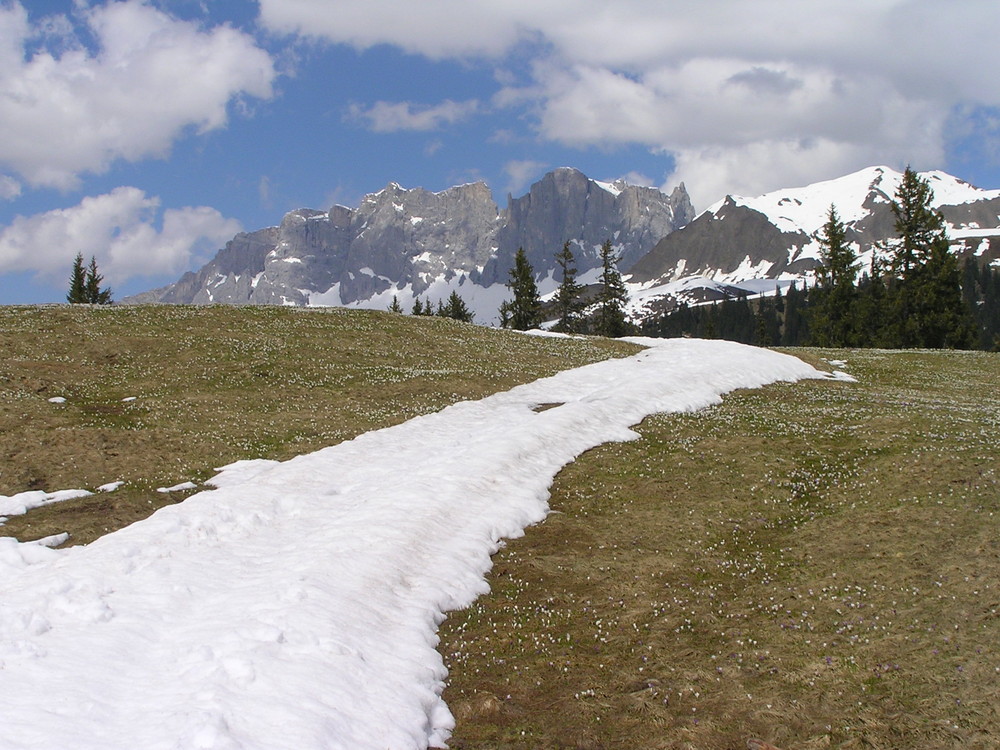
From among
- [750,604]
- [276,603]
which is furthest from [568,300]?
[276,603]

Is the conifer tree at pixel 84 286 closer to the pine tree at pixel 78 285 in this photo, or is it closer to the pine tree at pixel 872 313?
the pine tree at pixel 78 285

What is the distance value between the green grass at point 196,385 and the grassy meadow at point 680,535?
17 centimetres

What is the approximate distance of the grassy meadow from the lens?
10.7 meters

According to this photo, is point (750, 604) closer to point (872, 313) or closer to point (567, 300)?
point (872, 313)

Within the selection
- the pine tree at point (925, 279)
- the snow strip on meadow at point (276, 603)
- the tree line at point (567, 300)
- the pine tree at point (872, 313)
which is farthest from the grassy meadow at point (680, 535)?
the tree line at point (567, 300)

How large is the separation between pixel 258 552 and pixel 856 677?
1250 centimetres

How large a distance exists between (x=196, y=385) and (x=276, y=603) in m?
23.3

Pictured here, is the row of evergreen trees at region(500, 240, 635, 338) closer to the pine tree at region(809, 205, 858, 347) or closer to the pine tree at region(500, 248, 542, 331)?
the pine tree at region(500, 248, 542, 331)

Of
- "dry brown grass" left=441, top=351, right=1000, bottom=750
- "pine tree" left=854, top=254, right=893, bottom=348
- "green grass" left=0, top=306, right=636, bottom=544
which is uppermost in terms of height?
"pine tree" left=854, top=254, right=893, bottom=348

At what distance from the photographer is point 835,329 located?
89.2 metres

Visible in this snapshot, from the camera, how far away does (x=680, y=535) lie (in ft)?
58.6

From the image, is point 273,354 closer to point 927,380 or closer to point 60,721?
point 60,721

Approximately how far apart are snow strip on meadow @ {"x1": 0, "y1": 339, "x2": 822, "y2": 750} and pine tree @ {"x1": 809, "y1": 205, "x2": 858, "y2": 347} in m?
74.7

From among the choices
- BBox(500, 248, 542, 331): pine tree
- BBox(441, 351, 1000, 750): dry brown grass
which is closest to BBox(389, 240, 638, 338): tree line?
BBox(500, 248, 542, 331): pine tree
